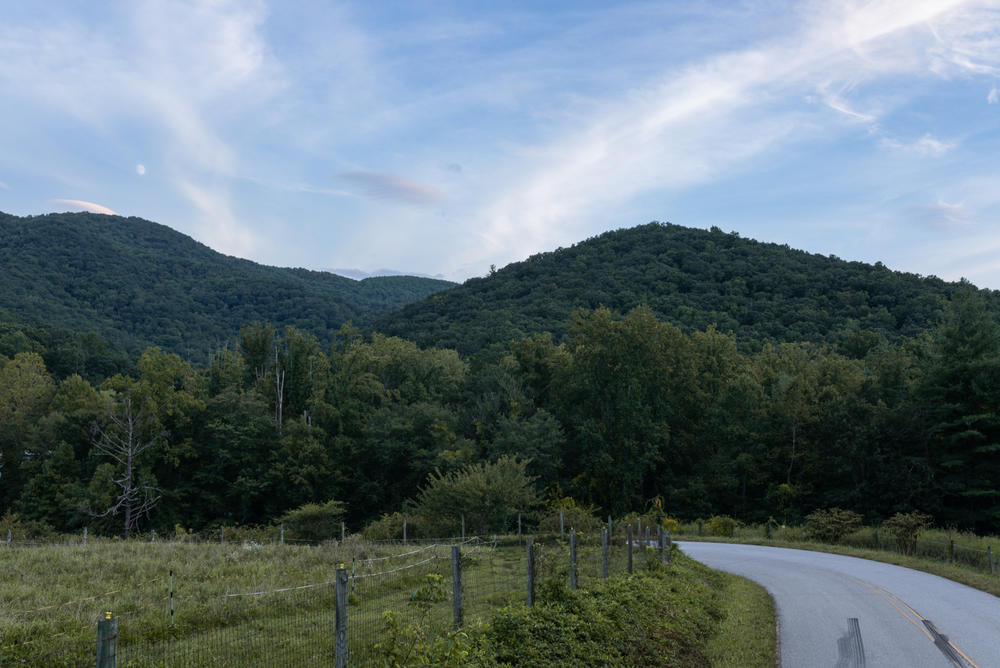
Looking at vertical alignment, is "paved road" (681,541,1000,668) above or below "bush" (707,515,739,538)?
above

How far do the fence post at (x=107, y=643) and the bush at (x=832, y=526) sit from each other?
3356cm

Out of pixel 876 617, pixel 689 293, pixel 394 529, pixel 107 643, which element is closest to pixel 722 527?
pixel 394 529

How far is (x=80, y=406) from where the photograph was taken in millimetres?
57719

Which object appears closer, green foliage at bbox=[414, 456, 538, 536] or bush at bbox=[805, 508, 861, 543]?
bush at bbox=[805, 508, 861, 543]

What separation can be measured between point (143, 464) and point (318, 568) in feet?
148

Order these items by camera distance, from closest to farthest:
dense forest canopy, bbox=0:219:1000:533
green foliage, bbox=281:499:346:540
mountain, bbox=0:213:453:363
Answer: dense forest canopy, bbox=0:219:1000:533 < green foliage, bbox=281:499:346:540 < mountain, bbox=0:213:453:363

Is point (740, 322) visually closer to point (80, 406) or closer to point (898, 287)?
point (898, 287)

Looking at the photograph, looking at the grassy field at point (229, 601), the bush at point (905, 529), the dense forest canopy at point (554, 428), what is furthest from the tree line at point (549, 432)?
the grassy field at point (229, 601)

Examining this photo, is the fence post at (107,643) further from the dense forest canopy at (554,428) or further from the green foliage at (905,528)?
the dense forest canopy at (554,428)

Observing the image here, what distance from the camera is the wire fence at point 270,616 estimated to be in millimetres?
8484

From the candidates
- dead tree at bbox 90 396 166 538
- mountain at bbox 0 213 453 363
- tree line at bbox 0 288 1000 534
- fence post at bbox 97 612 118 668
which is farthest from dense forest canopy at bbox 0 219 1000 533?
mountain at bbox 0 213 453 363

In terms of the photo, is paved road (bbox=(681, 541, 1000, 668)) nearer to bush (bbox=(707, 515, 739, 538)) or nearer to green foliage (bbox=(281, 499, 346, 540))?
bush (bbox=(707, 515, 739, 538))

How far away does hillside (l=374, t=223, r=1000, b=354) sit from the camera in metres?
75.0

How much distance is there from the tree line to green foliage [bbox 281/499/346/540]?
601 centimetres
